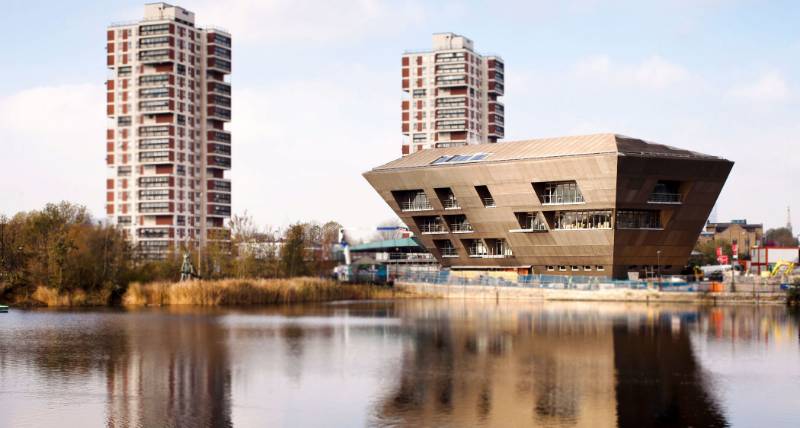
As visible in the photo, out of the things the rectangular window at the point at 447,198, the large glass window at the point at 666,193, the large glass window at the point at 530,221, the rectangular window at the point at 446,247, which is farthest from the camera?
the rectangular window at the point at 446,247

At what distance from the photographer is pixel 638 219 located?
9056cm

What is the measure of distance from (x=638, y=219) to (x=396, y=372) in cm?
6251

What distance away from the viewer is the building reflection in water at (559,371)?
24.6m

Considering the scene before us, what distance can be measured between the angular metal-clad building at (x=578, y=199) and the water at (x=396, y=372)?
3184cm

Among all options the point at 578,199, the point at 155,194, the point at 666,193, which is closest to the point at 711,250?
the point at 666,193

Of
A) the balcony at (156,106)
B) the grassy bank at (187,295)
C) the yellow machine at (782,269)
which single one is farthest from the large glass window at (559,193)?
the balcony at (156,106)

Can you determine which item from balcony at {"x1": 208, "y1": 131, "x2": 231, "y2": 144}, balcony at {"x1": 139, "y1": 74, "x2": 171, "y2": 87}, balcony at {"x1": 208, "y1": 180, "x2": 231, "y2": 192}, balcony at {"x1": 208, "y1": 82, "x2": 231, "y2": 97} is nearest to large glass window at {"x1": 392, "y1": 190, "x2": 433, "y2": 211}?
balcony at {"x1": 139, "y1": 74, "x2": 171, "y2": 87}

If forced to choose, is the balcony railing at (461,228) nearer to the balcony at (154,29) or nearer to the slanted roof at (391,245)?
the slanted roof at (391,245)

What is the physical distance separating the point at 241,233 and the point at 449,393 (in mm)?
64698

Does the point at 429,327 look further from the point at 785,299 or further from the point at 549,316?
the point at 785,299

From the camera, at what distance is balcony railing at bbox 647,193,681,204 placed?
3525 inches

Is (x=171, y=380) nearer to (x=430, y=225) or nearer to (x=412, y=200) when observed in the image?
(x=412, y=200)

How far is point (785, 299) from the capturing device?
7062 cm

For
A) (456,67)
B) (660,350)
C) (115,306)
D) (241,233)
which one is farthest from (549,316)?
(456,67)
